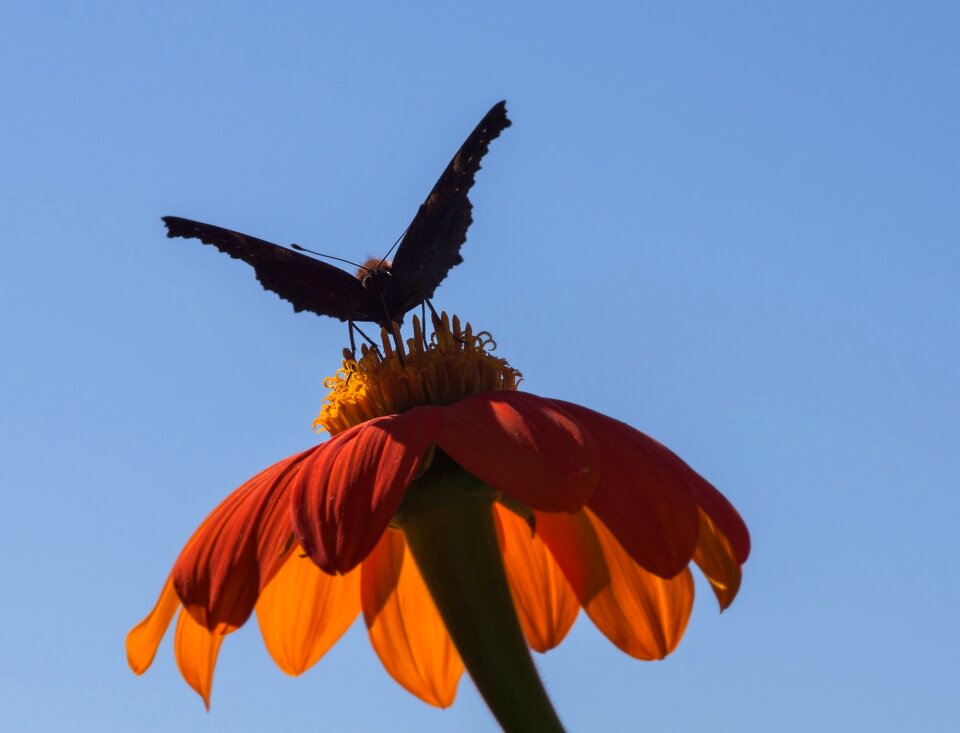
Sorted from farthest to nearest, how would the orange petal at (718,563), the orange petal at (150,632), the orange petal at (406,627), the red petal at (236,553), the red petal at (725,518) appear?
the orange petal at (406,627) < the orange petal at (150,632) < the orange petal at (718,563) < the red petal at (725,518) < the red petal at (236,553)

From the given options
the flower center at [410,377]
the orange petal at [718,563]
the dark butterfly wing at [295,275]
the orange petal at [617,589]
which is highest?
the dark butterfly wing at [295,275]

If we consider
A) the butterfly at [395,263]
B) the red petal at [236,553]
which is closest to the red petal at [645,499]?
the red petal at [236,553]

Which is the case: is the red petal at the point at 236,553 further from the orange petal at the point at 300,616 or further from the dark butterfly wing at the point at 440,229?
the dark butterfly wing at the point at 440,229

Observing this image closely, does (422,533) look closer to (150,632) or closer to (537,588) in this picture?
(150,632)

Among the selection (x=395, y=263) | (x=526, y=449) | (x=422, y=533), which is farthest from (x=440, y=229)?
(x=526, y=449)

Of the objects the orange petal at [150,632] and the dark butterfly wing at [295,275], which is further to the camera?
the dark butterfly wing at [295,275]

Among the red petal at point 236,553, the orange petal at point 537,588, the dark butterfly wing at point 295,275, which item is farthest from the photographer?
the orange petal at point 537,588

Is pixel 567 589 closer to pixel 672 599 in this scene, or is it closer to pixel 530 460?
pixel 672 599

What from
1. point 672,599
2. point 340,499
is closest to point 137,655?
point 340,499
